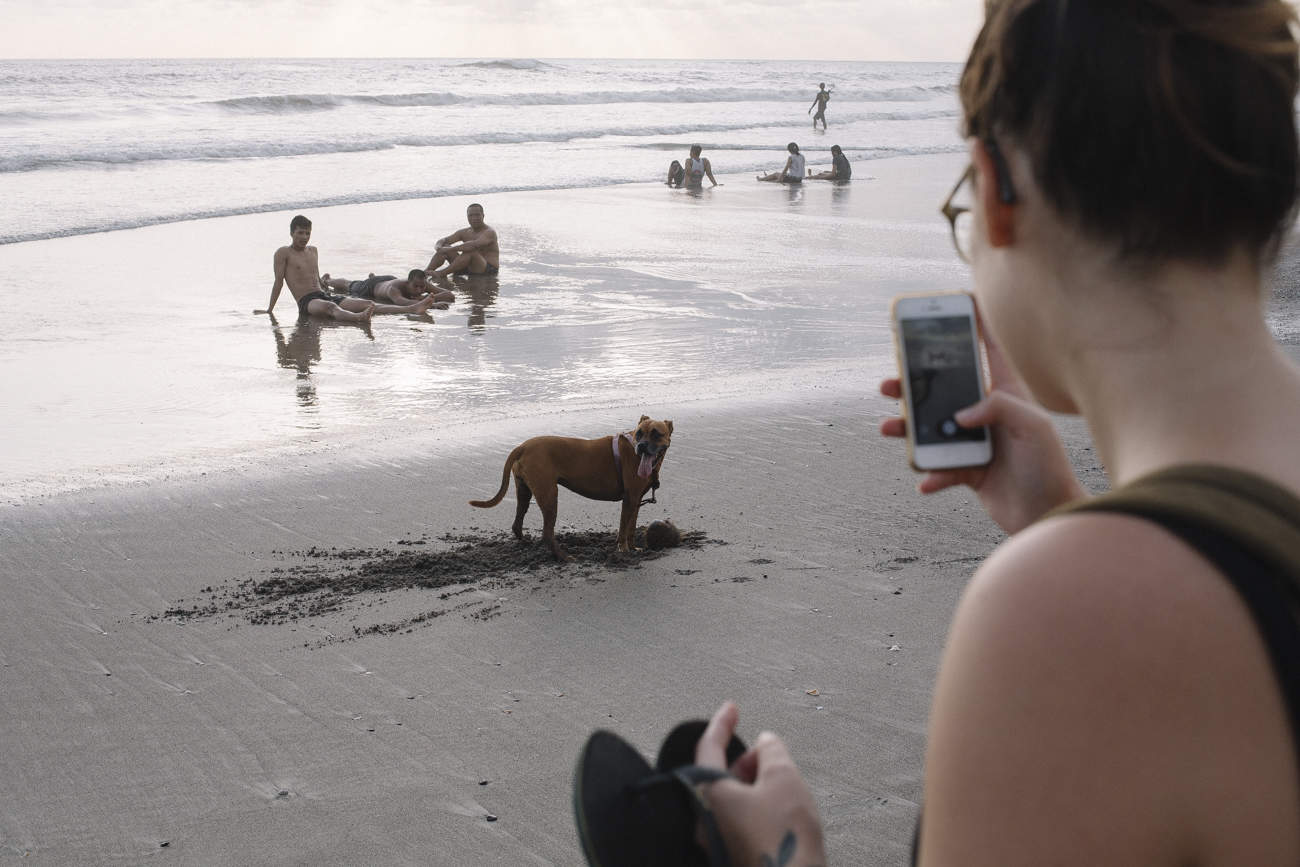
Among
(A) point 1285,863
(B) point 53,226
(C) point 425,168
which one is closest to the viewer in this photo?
(A) point 1285,863

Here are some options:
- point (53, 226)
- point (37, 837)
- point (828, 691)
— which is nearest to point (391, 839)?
point (37, 837)

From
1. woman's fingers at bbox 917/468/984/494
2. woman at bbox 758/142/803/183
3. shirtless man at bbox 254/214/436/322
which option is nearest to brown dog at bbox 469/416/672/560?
woman's fingers at bbox 917/468/984/494

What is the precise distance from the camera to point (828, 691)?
4.02 meters

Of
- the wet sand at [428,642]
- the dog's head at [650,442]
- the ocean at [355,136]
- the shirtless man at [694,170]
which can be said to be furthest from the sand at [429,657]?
the shirtless man at [694,170]

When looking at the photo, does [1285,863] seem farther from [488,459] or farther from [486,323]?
[486,323]

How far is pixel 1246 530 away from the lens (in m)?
0.81

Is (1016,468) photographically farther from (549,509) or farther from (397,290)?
(397,290)

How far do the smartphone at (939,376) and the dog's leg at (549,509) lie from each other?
3.61 metres

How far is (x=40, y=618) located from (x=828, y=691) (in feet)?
10.4

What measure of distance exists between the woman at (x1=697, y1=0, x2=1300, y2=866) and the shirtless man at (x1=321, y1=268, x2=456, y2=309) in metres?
12.0

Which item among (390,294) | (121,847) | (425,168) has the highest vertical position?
(425,168)

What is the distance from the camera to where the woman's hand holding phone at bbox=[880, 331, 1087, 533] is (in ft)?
4.93

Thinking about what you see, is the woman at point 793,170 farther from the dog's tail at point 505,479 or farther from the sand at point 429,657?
the dog's tail at point 505,479

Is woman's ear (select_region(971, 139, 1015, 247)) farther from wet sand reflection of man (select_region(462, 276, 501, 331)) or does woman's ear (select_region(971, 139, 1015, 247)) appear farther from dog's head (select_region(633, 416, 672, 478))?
wet sand reflection of man (select_region(462, 276, 501, 331))
